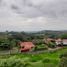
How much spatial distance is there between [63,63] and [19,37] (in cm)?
5596

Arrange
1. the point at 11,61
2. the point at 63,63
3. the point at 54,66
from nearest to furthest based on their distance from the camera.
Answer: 1. the point at 63,63
2. the point at 11,61
3. the point at 54,66

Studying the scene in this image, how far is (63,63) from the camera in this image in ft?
52.9

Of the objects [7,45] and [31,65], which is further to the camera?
[7,45]

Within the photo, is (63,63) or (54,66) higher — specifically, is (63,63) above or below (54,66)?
above

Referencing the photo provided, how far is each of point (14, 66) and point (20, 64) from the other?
65cm

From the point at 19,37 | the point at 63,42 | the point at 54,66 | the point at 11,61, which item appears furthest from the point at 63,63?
the point at 19,37

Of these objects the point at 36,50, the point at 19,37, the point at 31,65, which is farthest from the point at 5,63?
the point at 19,37

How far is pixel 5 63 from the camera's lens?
60.7ft

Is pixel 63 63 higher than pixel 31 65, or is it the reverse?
pixel 63 63

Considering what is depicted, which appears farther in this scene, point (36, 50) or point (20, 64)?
point (36, 50)

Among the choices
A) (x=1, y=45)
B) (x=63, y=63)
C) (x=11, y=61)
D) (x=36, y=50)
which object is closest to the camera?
(x=63, y=63)

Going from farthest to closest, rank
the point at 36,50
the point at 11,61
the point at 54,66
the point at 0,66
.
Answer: the point at 36,50 → the point at 54,66 → the point at 11,61 → the point at 0,66

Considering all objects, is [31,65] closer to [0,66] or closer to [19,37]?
[0,66]

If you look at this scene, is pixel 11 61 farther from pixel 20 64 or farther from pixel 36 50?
pixel 36 50
